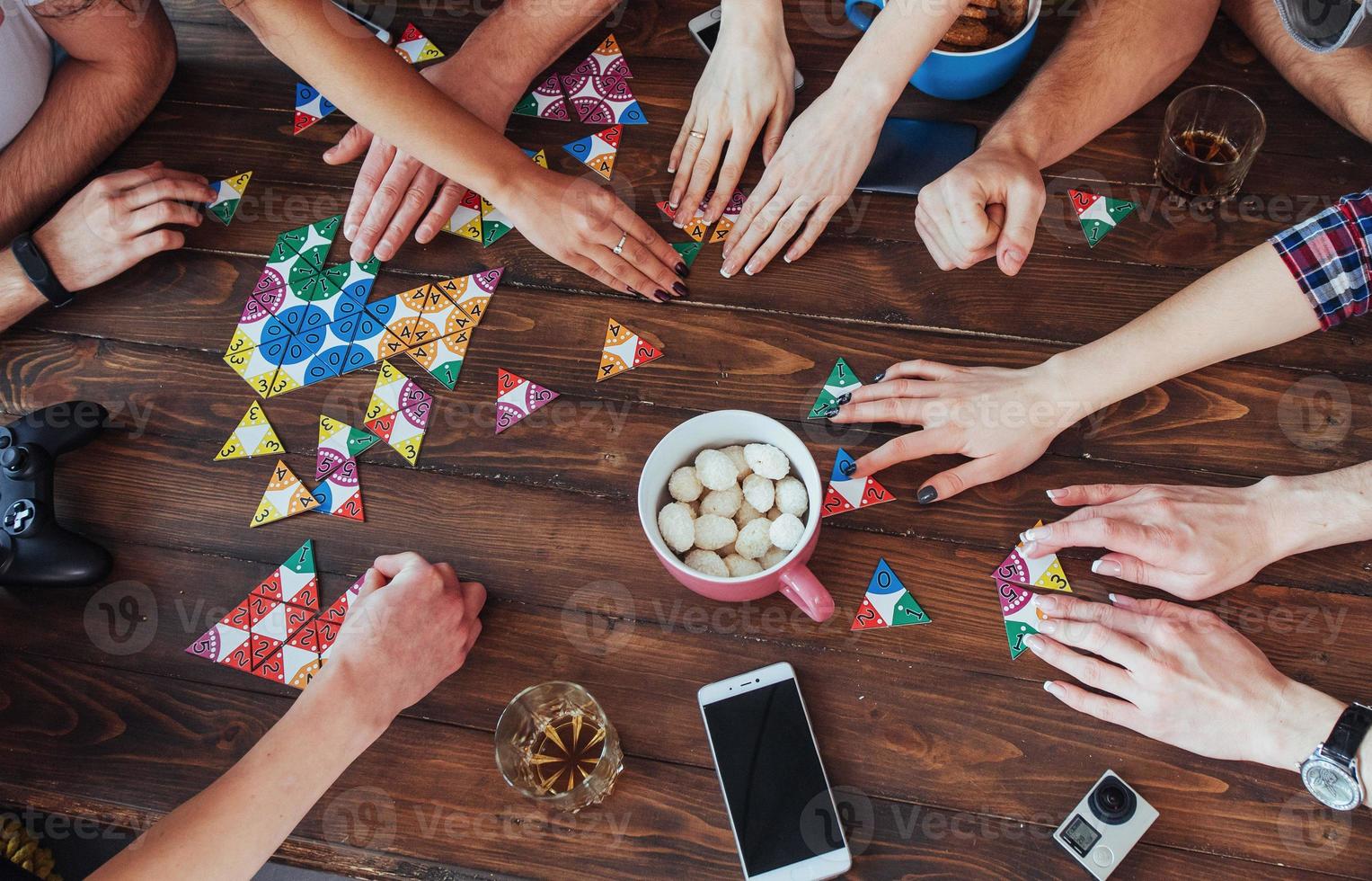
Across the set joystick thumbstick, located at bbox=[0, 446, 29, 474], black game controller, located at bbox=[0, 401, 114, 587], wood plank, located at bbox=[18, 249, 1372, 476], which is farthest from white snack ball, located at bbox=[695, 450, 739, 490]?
joystick thumbstick, located at bbox=[0, 446, 29, 474]

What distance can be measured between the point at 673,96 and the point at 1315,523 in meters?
1.18

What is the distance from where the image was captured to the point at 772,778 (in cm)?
116

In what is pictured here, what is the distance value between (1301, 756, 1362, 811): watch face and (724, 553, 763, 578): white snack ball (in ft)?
2.30

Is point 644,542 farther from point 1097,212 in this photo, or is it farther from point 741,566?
point 1097,212

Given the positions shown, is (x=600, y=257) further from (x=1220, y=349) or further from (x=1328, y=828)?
(x=1328, y=828)

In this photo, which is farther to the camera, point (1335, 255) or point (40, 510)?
point (40, 510)

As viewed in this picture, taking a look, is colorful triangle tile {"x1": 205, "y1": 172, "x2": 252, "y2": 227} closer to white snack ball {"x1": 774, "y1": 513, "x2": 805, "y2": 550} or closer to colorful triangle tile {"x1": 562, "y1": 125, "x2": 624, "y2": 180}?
colorful triangle tile {"x1": 562, "y1": 125, "x2": 624, "y2": 180}

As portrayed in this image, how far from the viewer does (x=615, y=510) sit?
4.34 ft

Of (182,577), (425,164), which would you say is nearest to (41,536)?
(182,577)

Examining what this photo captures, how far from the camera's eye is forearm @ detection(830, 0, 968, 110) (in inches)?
51.4

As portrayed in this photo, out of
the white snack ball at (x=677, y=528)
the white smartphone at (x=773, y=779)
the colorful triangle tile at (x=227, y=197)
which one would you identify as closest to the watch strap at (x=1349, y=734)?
the white smartphone at (x=773, y=779)

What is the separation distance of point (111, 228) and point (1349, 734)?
1953 mm

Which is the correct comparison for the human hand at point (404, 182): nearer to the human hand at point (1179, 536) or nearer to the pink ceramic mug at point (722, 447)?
the pink ceramic mug at point (722, 447)

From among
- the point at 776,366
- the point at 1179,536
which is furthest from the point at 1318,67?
the point at 776,366
